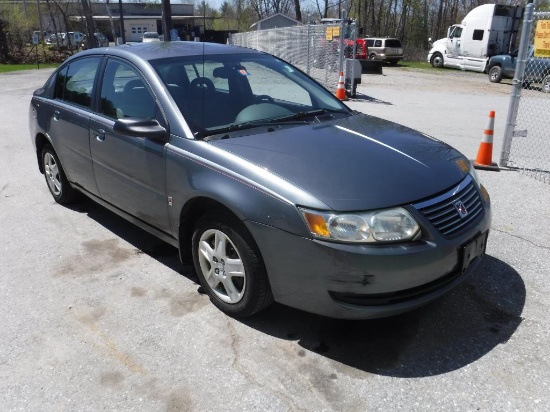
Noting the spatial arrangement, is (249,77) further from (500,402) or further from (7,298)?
(500,402)

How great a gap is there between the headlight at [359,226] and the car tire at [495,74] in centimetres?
2077

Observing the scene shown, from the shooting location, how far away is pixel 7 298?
3.52 meters

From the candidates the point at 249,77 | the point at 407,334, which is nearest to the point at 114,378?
the point at 407,334

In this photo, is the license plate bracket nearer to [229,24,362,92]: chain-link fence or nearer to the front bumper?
the front bumper

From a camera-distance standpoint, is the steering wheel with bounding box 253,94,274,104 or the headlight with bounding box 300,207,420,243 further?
the steering wheel with bounding box 253,94,274,104

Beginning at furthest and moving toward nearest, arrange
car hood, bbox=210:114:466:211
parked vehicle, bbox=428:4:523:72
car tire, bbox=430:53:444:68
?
car tire, bbox=430:53:444:68
parked vehicle, bbox=428:4:523:72
car hood, bbox=210:114:466:211

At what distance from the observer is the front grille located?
9.00 ft

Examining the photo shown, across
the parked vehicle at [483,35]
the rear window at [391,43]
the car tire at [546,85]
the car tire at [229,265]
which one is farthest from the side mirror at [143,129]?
the rear window at [391,43]

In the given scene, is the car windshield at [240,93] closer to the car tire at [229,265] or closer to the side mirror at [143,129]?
the side mirror at [143,129]

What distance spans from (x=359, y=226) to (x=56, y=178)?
3.87 meters

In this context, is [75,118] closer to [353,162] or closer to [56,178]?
[56,178]

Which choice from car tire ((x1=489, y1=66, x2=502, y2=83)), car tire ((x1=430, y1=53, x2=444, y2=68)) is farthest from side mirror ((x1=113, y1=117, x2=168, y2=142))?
car tire ((x1=430, y1=53, x2=444, y2=68))

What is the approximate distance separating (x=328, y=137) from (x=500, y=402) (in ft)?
6.05

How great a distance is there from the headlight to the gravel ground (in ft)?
2.41
